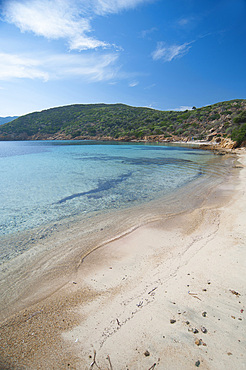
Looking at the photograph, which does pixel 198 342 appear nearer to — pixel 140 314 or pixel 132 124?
pixel 140 314

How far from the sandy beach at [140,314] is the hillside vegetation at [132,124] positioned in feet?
125

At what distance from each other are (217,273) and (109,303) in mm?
2346

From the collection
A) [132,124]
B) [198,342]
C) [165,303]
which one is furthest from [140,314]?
[132,124]

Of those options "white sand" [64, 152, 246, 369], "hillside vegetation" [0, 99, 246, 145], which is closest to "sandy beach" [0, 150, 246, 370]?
"white sand" [64, 152, 246, 369]

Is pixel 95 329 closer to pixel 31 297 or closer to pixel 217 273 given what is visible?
pixel 31 297

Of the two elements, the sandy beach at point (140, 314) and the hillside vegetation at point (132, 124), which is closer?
the sandy beach at point (140, 314)

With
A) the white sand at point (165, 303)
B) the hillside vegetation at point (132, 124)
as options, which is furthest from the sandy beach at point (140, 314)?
the hillside vegetation at point (132, 124)

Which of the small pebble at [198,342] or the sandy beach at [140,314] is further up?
the small pebble at [198,342]

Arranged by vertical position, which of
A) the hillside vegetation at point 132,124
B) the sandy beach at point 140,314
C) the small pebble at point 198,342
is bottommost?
the sandy beach at point 140,314

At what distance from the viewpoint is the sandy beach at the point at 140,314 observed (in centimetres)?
241

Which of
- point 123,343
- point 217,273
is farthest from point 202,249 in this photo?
point 123,343

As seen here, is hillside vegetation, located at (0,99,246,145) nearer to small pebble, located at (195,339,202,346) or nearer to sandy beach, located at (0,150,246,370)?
sandy beach, located at (0,150,246,370)

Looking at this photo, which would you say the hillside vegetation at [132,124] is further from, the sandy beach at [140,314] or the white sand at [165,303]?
the sandy beach at [140,314]

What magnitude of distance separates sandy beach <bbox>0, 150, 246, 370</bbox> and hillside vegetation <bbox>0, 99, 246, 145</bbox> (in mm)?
38250
